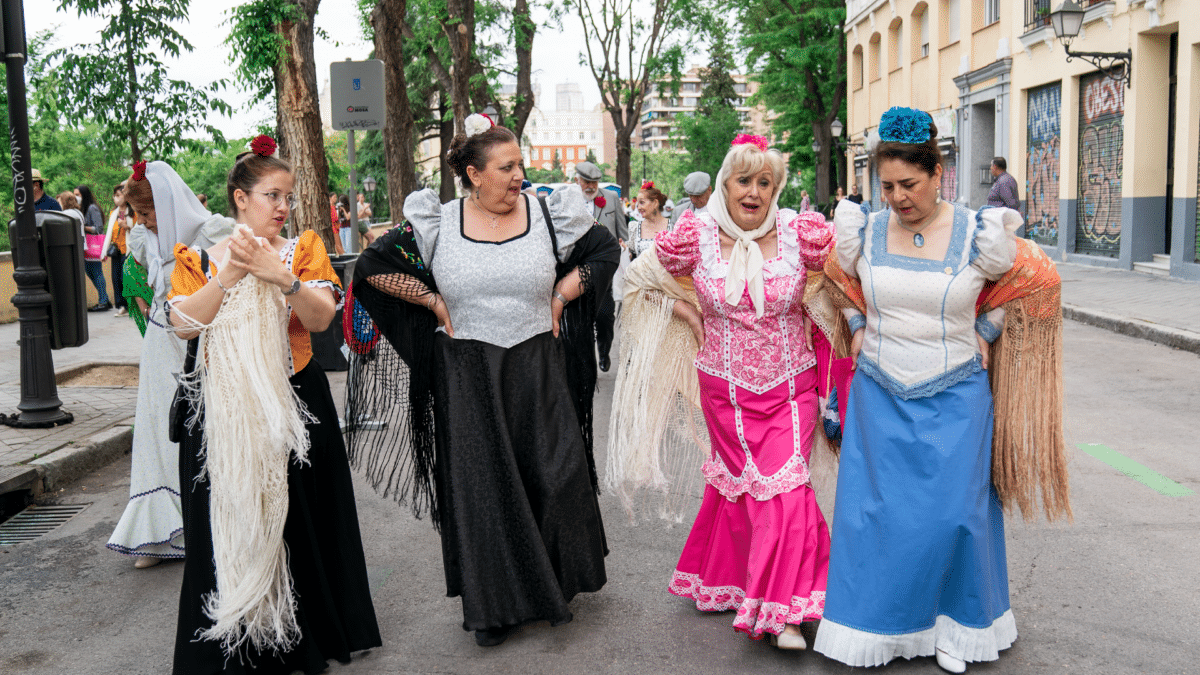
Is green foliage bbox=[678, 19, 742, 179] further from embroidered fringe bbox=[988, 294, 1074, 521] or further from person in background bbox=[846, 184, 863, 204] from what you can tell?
embroidered fringe bbox=[988, 294, 1074, 521]

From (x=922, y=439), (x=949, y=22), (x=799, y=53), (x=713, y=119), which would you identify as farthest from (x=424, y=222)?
(x=713, y=119)

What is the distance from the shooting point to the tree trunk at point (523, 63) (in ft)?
81.5

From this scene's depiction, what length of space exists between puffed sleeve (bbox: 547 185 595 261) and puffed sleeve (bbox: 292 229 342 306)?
2.69 ft

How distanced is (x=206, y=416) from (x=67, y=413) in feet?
16.2

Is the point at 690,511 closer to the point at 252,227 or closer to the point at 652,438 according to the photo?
the point at 652,438

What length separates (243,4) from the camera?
10.6 metres

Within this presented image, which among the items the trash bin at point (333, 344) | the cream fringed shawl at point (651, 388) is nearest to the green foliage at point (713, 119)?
the trash bin at point (333, 344)

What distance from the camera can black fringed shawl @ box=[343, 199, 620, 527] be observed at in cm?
398

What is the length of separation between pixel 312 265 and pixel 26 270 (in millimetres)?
4880

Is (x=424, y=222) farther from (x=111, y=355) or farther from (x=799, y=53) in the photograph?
(x=799, y=53)

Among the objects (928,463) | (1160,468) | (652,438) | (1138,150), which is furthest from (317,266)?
(1138,150)

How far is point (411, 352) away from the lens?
4.08 meters

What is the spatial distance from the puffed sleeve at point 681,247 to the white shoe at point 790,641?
1.37m

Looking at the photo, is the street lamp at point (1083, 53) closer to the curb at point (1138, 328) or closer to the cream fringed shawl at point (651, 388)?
the curb at point (1138, 328)
